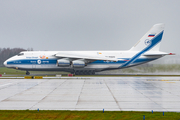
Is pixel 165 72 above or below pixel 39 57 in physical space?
below

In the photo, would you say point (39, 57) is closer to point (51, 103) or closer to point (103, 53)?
point (103, 53)

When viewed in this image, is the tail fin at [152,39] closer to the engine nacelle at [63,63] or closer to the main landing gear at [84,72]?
the main landing gear at [84,72]

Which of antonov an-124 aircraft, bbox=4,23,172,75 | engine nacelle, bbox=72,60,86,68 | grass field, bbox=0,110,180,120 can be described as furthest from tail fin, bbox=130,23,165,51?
grass field, bbox=0,110,180,120

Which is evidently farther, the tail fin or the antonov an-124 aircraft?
the tail fin

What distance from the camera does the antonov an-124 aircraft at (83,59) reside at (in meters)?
38.7

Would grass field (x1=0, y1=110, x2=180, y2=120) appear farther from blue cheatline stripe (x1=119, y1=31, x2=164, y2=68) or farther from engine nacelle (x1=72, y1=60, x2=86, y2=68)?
blue cheatline stripe (x1=119, y1=31, x2=164, y2=68)

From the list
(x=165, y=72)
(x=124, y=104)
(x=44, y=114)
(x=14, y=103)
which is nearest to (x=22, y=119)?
(x=44, y=114)

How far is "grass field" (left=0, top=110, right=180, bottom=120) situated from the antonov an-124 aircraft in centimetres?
2718

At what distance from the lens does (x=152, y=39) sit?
40.5 m

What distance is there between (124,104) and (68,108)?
3.81m

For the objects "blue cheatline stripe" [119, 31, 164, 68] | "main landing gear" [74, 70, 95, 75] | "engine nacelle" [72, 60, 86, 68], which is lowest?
"main landing gear" [74, 70, 95, 75]

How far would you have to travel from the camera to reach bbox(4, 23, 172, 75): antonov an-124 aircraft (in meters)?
38.7

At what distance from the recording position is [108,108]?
1196 cm

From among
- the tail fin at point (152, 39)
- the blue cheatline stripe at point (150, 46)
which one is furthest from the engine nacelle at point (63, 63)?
the tail fin at point (152, 39)
